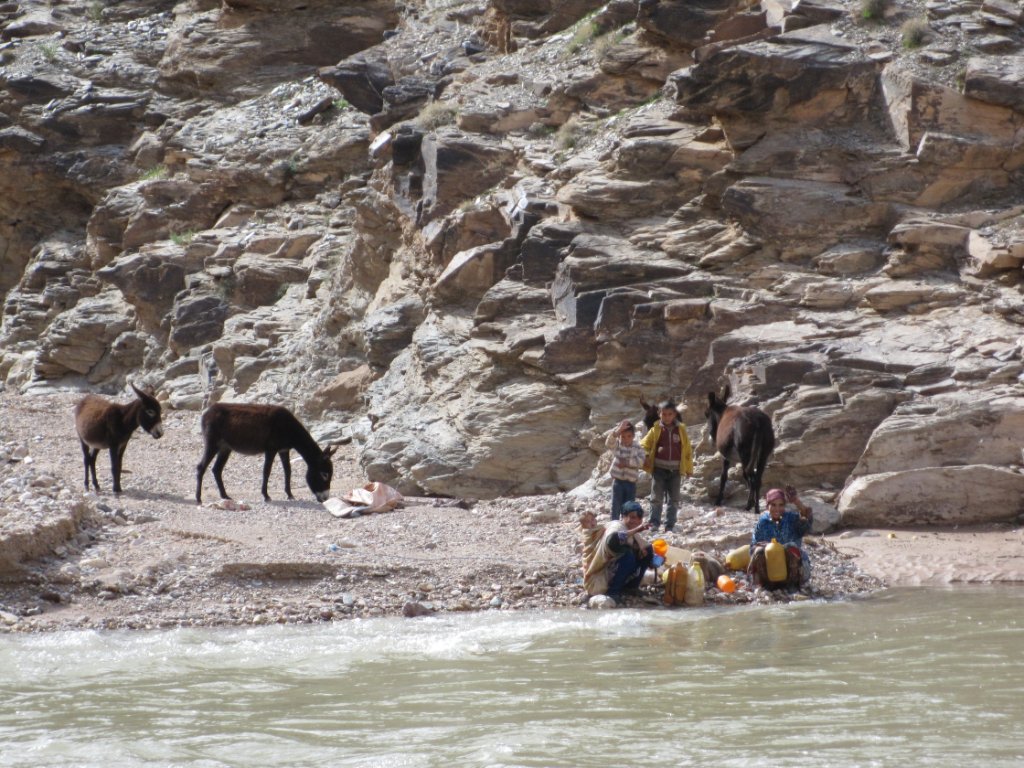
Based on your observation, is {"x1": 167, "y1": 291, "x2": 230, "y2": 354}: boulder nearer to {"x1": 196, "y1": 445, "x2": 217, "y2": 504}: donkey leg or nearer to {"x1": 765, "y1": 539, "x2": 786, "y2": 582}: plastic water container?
{"x1": 196, "y1": 445, "x2": 217, "y2": 504}: donkey leg

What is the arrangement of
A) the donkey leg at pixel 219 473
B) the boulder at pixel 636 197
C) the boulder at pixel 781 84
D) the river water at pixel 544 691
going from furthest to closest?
the boulder at pixel 636 197 → the boulder at pixel 781 84 → the donkey leg at pixel 219 473 → the river water at pixel 544 691

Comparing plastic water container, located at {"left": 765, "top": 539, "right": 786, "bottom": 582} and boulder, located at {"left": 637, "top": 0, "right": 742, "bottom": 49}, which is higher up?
boulder, located at {"left": 637, "top": 0, "right": 742, "bottom": 49}

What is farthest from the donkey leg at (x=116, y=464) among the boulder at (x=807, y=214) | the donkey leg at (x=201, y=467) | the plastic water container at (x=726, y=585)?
the boulder at (x=807, y=214)

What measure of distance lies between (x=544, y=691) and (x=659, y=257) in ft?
34.8

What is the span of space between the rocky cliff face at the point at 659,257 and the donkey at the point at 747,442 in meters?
0.65

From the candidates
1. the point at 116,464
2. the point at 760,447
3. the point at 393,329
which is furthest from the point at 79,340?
the point at 760,447

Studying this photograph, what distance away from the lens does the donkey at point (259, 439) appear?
1580cm

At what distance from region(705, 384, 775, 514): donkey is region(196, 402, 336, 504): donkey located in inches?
225

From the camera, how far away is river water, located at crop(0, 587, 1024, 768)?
20.6 feet

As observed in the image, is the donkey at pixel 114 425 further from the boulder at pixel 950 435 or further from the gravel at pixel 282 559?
the boulder at pixel 950 435

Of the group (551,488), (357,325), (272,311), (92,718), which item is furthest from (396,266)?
(92,718)

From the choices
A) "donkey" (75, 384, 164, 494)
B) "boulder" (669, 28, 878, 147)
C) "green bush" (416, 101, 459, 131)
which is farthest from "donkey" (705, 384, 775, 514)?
"green bush" (416, 101, 459, 131)

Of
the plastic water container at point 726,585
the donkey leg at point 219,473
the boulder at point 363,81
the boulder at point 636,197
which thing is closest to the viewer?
the plastic water container at point 726,585

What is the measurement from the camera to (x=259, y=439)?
1602cm
